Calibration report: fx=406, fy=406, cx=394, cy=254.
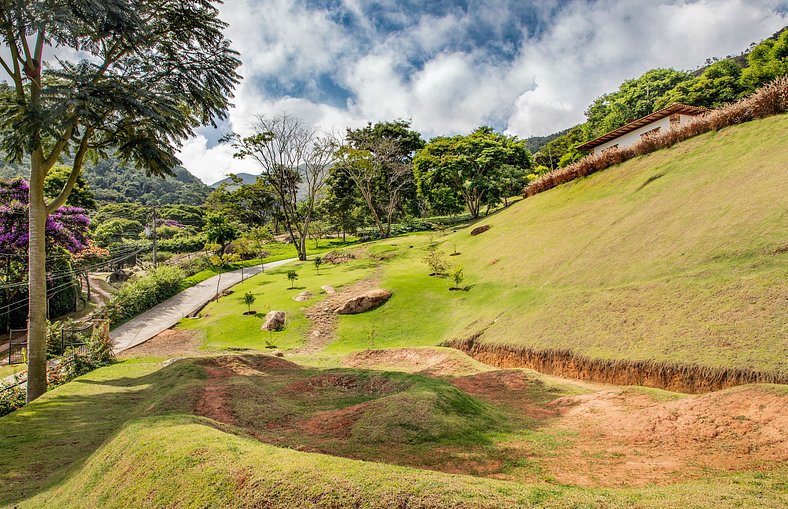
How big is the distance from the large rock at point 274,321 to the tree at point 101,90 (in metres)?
9.66

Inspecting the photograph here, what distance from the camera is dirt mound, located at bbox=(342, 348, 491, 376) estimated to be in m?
12.3

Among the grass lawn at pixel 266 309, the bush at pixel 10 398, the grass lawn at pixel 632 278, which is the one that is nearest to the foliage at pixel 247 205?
the grass lawn at pixel 266 309

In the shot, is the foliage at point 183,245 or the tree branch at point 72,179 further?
the foliage at point 183,245

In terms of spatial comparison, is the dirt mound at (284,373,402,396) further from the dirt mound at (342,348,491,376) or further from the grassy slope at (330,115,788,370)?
the grassy slope at (330,115,788,370)

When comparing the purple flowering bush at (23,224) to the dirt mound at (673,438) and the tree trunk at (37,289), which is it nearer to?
the tree trunk at (37,289)

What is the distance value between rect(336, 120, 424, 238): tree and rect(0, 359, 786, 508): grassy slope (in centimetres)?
3811

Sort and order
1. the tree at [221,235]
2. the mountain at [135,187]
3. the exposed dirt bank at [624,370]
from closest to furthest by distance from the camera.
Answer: the exposed dirt bank at [624,370] < the tree at [221,235] < the mountain at [135,187]

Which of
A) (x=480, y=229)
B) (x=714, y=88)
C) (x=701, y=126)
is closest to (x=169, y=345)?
(x=480, y=229)

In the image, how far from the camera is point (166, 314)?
27500mm

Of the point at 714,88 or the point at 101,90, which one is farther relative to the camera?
the point at 714,88

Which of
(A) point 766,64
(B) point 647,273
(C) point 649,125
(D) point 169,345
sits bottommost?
(D) point 169,345

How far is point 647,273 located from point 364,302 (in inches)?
516

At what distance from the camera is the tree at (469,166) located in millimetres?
37531

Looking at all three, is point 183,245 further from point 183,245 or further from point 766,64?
point 766,64
